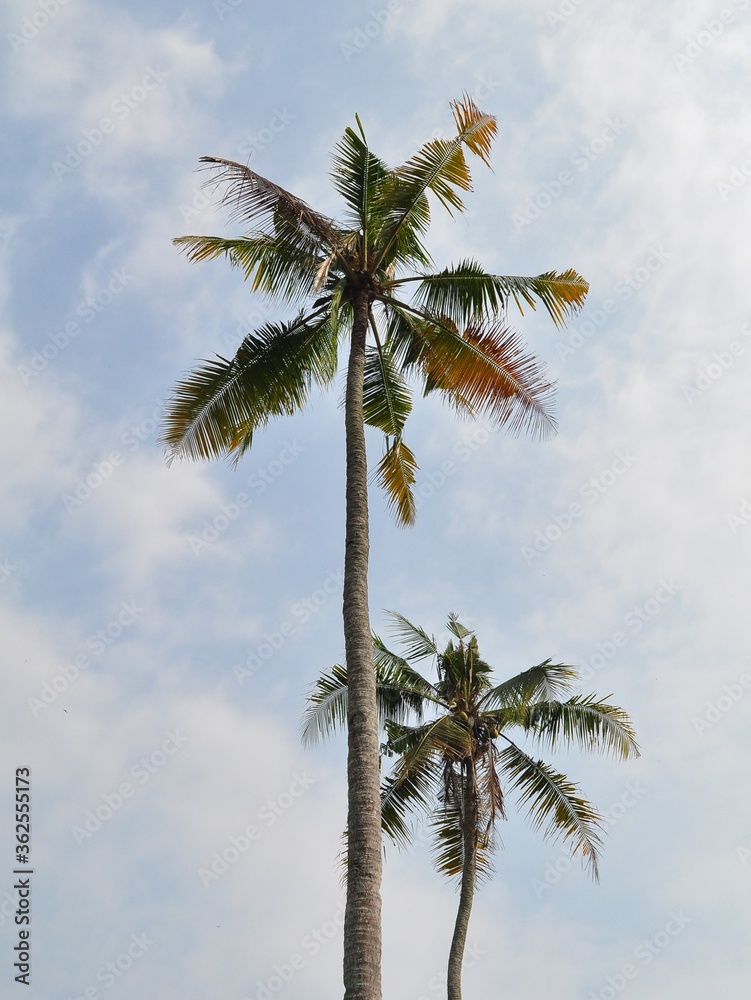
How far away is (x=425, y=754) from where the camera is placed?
1791 cm

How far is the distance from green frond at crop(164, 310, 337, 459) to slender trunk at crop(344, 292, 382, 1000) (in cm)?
120

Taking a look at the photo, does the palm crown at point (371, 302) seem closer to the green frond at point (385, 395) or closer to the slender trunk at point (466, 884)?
the green frond at point (385, 395)

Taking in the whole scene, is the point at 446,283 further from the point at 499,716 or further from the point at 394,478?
the point at 499,716

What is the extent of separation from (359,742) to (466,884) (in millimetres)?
10331

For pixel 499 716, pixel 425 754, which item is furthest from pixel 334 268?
pixel 499 716

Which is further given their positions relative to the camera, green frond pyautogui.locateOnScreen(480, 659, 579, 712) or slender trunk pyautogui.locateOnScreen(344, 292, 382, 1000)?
green frond pyautogui.locateOnScreen(480, 659, 579, 712)

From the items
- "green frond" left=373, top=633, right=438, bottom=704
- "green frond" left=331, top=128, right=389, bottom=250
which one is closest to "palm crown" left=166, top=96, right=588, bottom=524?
"green frond" left=331, top=128, right=389, bottom=250

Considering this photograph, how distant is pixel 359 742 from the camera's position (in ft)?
32.5

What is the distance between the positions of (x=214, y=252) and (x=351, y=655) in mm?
6474

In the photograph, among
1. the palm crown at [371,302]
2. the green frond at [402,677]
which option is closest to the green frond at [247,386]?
the palm crown at [371,302]

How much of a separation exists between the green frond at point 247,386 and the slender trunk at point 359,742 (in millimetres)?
1202

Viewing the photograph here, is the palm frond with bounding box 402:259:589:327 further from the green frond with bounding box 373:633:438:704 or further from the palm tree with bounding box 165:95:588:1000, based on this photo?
the green frond with bounding box 373:633:438:704

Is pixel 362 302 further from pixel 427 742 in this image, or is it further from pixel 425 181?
pixel 427 742

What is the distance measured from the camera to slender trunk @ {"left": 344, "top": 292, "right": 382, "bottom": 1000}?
8.69 metres
